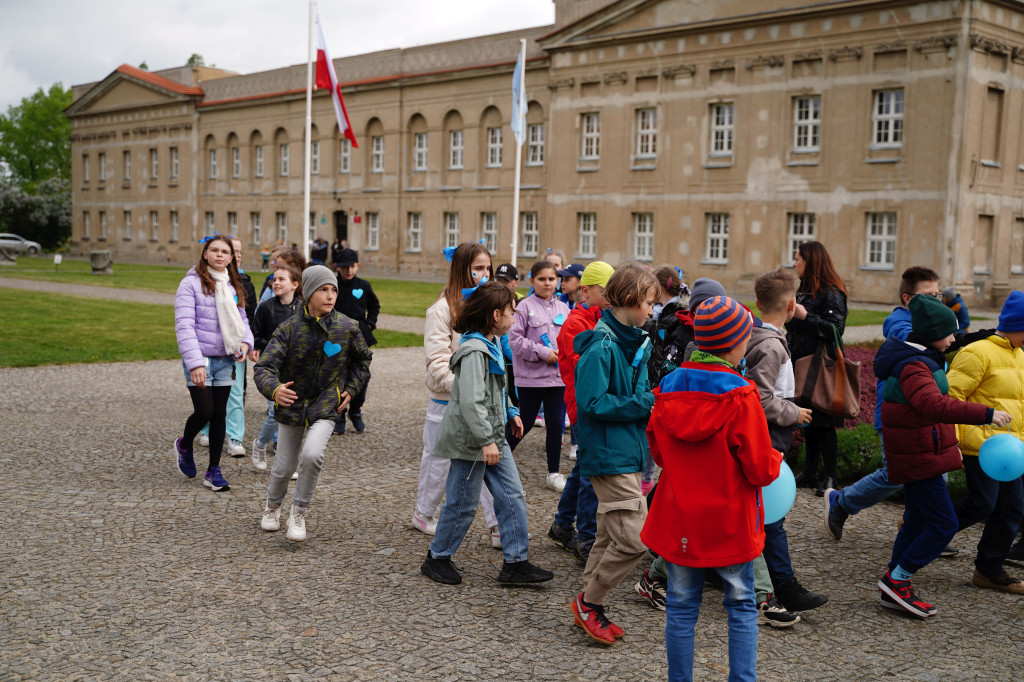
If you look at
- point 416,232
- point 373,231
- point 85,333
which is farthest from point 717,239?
point 85,333

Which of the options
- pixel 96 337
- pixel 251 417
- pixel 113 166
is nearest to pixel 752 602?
pixel 251 417

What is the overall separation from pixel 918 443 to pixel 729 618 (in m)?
2.01

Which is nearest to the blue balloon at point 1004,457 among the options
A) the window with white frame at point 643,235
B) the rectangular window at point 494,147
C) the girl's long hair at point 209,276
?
the girl's long hair at point 209,276

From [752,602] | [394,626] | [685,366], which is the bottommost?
[394,626]

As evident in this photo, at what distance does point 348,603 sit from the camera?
546 centimetres

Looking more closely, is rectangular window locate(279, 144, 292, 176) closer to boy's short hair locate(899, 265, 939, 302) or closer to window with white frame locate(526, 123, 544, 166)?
window with white frame locate(526, 123, 544, 166)

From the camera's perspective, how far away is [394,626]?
5160mm

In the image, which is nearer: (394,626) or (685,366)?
(685,366)

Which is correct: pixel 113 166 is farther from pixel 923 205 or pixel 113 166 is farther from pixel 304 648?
pixel 304 648

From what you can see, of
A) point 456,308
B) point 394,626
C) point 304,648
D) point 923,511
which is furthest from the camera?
point 456,308

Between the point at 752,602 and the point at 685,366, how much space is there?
1.05m

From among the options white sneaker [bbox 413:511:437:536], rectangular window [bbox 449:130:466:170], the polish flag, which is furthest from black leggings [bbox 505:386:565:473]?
rectangular window [bbox 449:130:466:170]

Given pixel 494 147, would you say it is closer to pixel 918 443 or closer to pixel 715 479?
pixel 918 443

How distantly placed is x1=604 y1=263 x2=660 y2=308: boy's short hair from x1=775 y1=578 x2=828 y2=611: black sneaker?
1.81 meters
